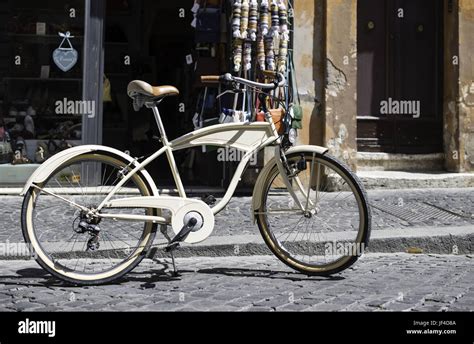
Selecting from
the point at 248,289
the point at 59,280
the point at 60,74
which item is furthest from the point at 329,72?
the point at 59,280

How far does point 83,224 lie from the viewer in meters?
4.42

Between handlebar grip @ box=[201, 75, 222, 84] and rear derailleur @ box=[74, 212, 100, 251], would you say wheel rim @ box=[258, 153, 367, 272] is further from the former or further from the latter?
rear derailleur @ box=[74, 212, 100, 251]

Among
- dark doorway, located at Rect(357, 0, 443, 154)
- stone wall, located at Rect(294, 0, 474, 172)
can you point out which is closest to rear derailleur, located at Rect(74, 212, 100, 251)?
stone wall, located at Rect(294, 0, 474, 172)

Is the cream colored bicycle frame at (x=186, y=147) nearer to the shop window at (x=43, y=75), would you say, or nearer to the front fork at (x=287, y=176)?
the front fork at (x=287, y=176)

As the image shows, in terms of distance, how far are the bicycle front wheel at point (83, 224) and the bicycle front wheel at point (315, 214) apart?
2.71 feet

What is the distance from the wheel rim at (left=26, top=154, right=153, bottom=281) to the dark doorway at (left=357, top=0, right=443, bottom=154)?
5.75 m

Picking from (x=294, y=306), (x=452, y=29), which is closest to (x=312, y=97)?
(x=452, y=29)

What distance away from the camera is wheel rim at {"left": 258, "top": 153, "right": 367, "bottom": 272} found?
4.50 m

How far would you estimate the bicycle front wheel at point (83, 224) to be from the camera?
434cm

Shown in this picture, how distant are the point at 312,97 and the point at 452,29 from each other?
2.24m

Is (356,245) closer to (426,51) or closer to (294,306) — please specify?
(294,306)

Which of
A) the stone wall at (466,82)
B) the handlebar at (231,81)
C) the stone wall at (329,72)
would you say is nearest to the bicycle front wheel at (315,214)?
the handlebar at (231,81)

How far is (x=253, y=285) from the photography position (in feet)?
14.7

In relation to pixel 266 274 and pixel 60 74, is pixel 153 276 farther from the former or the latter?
pixel 60 74
